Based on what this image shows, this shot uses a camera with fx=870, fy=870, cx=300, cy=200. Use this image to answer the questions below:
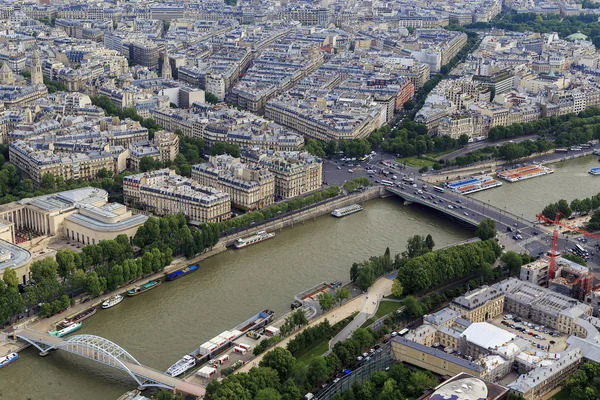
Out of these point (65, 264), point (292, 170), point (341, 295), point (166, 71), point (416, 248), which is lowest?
point (341, 295)

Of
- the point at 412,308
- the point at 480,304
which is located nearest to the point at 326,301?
the point at 412,308

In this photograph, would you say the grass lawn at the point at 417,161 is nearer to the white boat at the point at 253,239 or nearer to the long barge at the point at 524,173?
the long barge at the point at 524,173

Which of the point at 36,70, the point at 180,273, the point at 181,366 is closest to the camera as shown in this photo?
the point at 181,366

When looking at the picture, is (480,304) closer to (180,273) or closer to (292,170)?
(180,273)

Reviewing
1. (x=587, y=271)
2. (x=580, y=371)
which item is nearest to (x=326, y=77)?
(x=587, y=271)

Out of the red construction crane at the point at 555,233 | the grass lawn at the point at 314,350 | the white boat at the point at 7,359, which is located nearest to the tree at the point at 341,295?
the grass lawn at the point at 314,350

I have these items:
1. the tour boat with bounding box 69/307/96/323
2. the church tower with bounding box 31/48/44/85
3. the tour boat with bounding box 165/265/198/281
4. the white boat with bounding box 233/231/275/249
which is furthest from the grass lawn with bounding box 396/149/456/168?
the church tower with bounding box 31/48/44/85

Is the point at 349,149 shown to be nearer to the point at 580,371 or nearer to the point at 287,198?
the point at 287,198

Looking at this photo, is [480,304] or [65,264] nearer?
[480,304]
